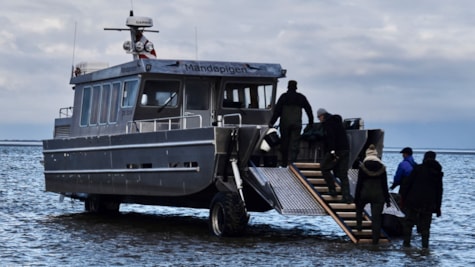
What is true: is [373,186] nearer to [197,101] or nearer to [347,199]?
[347,199]

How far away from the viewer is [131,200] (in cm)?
2402

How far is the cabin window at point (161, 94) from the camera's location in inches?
880

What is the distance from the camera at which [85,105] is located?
2523 centimetres

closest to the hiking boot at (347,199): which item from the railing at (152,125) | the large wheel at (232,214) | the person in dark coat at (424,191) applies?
the person in dark coat at (424,191)

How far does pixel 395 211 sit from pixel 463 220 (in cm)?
855

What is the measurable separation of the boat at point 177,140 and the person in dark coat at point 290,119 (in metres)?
0.27

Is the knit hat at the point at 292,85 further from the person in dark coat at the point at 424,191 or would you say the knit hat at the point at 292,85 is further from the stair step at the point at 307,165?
the person in dark coat at the point at 424,191

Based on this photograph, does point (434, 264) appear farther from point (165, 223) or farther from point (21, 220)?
point (21, 220)

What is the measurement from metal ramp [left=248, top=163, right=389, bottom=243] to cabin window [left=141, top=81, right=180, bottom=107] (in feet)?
12.1

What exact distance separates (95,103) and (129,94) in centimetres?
220

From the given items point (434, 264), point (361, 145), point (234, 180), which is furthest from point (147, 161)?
point (434, 264)

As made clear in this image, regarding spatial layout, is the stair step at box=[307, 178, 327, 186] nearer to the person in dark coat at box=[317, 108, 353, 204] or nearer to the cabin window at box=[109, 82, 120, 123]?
the person in dark coat at box=[317, 108, 353, 204]

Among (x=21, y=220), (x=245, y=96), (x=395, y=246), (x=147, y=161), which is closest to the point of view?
(x=395, y=246)

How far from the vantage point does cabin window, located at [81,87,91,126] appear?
25.0m
